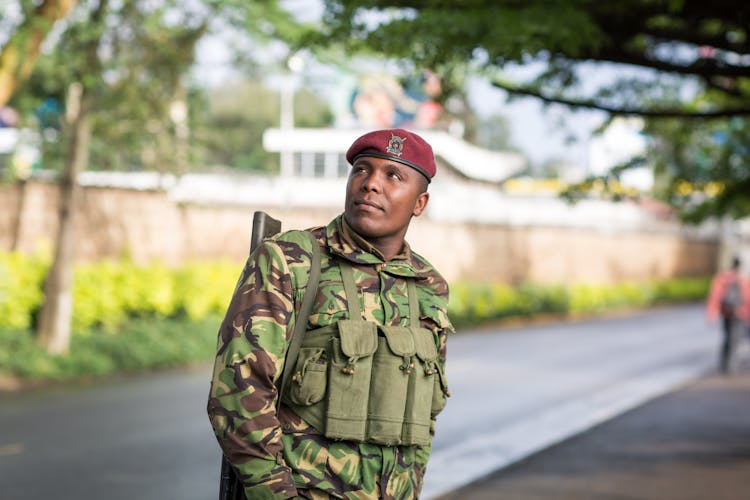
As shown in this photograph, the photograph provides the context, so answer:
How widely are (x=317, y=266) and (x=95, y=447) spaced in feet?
21.9

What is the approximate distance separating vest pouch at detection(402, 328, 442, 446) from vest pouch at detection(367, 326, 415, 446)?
0.12ft

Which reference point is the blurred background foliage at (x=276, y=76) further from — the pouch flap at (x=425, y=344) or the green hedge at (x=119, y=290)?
the pouch flap at (x=425, y=344)

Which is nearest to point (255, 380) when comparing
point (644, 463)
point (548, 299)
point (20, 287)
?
point (644, 463)

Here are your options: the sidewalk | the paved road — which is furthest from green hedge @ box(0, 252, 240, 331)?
the sidewalk

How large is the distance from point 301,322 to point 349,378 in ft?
0.64

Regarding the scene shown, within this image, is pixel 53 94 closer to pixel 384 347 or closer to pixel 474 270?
pixel 384 347

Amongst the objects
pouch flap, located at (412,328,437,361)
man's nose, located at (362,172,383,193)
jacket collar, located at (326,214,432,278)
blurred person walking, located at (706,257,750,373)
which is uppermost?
man's nose, located at (362,172,383,193)

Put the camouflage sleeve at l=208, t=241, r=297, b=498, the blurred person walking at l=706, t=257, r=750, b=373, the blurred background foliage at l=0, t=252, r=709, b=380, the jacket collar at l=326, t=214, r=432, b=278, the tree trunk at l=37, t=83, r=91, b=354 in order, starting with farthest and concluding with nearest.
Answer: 1. the blurred person walking at l=706, t=257, r=750, b=373
2. the tree trunk at l=37, t=83, r=91, b=354
3. the blurred background foliage at l=0, t=252, r=709, b=380
4. the jacket collar at l=326, t=214, r=432, b=278
5. the camouflage sleeve at l=208, t=241, r=297, b=498

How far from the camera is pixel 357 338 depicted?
2.77m

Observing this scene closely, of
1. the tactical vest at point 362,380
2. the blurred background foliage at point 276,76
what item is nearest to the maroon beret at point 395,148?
the tactical vest at point 362,380

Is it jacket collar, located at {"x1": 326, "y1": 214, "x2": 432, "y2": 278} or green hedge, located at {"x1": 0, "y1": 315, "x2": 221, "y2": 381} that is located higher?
jacket collar, located at {"x1": 326, "y1": 214, "x2": 432, "y2": 278}

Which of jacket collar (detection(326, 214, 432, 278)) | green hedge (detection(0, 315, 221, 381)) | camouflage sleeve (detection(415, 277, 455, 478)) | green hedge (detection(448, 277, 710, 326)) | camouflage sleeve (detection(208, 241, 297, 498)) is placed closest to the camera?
camouflage sleeve (detection(208, 241, 297, 498))

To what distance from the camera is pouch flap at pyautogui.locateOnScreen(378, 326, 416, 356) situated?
9.26 feet

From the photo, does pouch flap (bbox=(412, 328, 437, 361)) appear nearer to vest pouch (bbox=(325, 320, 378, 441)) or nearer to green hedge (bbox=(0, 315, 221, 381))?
vest pouch (bbox=(325, 320, 378, 441))
